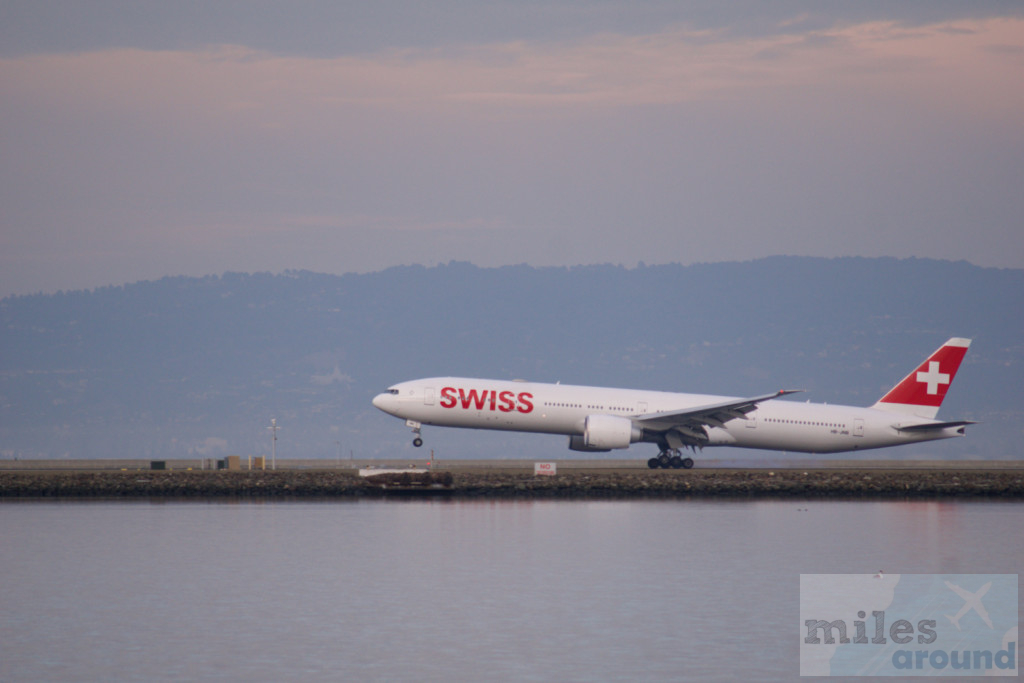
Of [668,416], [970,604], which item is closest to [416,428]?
[668,416]

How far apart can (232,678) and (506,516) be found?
1138 inches

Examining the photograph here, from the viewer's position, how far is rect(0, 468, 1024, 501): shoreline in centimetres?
5991

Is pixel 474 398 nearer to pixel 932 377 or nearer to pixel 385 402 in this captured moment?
pixel 385 402

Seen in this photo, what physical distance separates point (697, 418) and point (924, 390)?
52.2 ft

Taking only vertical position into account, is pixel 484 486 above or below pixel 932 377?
below

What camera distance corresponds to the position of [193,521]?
48.9m

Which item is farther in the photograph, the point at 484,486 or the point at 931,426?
the point at 931,426

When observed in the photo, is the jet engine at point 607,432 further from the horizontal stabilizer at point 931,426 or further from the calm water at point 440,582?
the horizontal stabilizer at point 931,426

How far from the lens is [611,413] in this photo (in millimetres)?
63719

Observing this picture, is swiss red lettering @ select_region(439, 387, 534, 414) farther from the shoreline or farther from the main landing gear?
the main landing gear

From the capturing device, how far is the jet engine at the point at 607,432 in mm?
61375

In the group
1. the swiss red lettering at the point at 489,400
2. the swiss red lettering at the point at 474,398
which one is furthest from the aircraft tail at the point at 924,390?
the swiss red lettering at the point at 474,398

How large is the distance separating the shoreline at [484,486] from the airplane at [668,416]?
2535 millimetres

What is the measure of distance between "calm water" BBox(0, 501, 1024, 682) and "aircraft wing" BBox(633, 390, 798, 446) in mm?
6685
